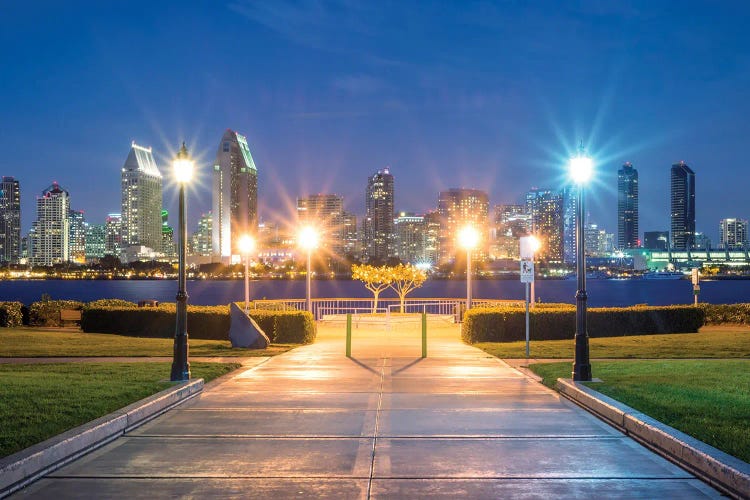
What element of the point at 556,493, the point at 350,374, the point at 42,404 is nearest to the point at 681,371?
the point at 350,374

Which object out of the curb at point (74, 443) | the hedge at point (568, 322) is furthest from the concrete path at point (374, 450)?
the hedge at point (568, 322)

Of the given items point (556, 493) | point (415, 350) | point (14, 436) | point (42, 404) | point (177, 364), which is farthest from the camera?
point (415, 350)

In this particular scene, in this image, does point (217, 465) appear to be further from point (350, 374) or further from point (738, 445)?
point (350, 374)

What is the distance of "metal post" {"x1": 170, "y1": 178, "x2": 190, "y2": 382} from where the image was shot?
13.4 m

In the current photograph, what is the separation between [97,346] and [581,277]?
13.6 meters

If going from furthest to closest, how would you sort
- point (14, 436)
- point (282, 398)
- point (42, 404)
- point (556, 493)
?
point (282, 398) < point (42, 404) < point (14, 436) < point (556, 493)

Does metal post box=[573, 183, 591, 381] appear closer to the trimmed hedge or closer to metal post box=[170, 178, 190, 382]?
metal post box=[170, 178, 190, 382]

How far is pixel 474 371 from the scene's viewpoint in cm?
1569

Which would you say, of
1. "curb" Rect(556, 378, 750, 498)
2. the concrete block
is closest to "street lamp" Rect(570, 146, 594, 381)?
"curb" Rect(556, 378, 750, 498)

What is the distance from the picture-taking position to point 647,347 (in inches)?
831

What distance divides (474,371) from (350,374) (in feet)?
8.31

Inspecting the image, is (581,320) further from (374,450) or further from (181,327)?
(181,327)

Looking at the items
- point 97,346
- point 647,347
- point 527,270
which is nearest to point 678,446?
point 527,270

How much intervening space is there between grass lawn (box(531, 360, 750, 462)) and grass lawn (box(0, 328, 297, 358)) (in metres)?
8.31
